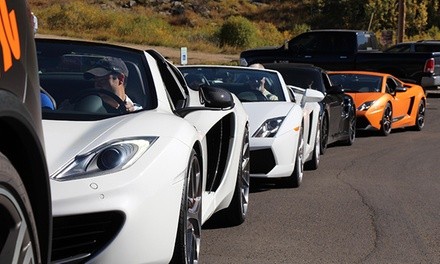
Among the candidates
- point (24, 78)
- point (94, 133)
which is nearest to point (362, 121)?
point (94, 133)

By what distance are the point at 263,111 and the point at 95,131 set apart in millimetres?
5374

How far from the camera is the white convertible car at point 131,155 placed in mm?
5410

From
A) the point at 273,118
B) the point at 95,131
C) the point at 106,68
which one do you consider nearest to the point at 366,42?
the point at 273,118

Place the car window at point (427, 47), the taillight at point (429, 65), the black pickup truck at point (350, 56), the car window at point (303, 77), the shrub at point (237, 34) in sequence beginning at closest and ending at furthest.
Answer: the car window at point (303, 77) → the black pickup truck at point (350, 56) → the taillight at point (429, 65) → the car window at point (427, 47) → the shrub at point (237, 34)

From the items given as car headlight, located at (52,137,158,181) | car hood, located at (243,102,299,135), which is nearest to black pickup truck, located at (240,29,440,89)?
car hood, located at (243,102,299,135)

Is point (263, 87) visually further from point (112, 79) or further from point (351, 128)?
point (112, 79)

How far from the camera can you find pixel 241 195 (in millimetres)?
8555

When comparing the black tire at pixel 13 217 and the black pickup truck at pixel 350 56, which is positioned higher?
the black tire at pixel 13 217

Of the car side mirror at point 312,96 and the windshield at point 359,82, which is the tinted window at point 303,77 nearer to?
the car side mirror at point 312,96

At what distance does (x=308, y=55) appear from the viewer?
2703 cm

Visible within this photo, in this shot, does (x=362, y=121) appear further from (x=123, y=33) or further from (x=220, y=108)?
(x=123, y=33)

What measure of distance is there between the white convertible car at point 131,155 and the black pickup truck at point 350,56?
1868 centimetres

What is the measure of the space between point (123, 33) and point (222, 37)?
5.54 m

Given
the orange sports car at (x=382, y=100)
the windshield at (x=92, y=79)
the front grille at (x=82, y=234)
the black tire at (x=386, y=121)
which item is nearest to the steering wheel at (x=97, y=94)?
the windshield at (x=92, y=79)
